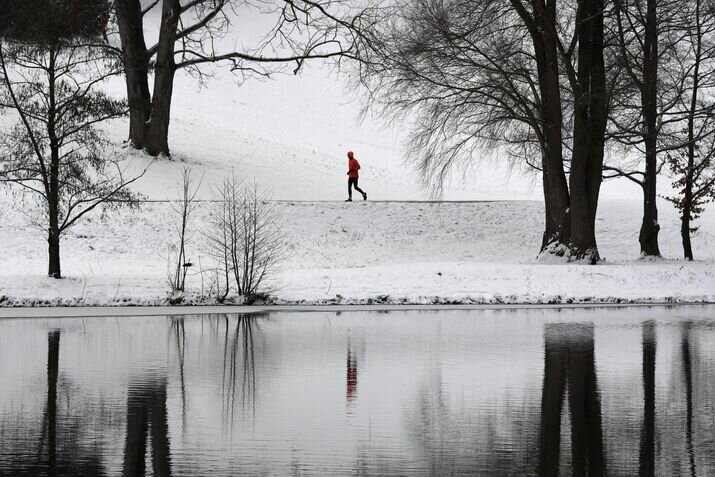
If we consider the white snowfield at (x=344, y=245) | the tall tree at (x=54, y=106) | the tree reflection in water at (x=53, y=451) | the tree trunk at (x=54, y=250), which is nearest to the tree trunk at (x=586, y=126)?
the white snowfield at (x=344, y=245)

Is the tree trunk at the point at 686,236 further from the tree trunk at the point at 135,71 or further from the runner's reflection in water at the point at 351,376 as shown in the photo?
the tree trunk at the point at 135,71

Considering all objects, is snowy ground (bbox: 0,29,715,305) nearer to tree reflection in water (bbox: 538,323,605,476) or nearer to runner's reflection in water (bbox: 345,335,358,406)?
tree reflection in water (bbox: 538,323,605,476)

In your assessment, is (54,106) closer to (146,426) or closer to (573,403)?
(146,426)

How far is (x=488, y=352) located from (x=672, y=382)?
337 cm

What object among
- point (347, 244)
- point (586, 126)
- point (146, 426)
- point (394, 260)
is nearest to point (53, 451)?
point (146, 426)

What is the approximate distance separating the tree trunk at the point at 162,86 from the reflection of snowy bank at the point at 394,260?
745 cm

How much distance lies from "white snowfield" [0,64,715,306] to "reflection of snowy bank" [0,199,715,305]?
0.05 metres

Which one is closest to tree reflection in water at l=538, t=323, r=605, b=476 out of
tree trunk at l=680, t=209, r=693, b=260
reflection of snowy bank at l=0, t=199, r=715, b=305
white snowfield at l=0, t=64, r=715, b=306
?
reflection of snowy bank at l=0, t=199, r=715, b=305

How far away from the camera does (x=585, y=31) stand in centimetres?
3028

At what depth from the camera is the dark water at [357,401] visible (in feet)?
28.4

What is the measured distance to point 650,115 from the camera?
31109 mm

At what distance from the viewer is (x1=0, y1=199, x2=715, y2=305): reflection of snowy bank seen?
2545cm

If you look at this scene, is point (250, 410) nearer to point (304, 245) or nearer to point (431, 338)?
point (431, 338)

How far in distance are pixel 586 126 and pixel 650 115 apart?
212cm
